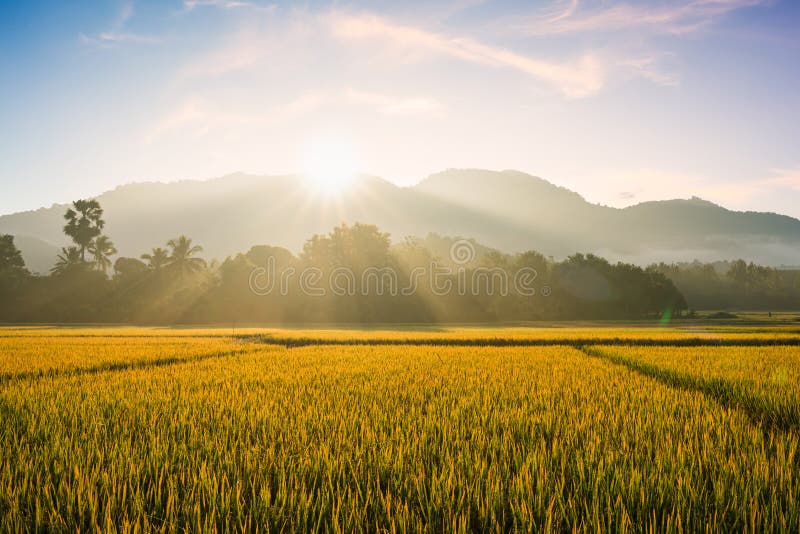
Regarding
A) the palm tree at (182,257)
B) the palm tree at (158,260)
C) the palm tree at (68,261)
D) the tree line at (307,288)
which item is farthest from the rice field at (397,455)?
the palm tree at (68,261)

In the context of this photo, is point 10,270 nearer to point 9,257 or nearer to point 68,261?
point 9,257

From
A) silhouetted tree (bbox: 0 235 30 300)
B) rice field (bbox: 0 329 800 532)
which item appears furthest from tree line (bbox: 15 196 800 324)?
rice field (bbox: 0 329 800 532)

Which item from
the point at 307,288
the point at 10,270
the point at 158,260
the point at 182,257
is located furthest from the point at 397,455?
the point at 10,270

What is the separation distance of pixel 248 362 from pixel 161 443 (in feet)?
23.5

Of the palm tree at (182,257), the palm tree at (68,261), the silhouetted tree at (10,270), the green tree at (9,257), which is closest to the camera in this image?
the silhouetted tree at (10,270)

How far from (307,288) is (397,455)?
194 ft

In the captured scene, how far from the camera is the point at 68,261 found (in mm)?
63688

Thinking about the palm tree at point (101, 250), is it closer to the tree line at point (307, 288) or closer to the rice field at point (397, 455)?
the tree line at point (307, 288)

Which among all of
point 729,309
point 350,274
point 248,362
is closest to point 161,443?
point 248,362

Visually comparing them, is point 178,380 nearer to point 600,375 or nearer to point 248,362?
point 248,362

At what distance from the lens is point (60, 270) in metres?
61.0

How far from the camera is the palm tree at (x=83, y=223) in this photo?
68688 millimetres

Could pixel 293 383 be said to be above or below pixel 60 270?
below

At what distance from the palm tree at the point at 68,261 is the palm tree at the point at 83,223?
1.63 m
